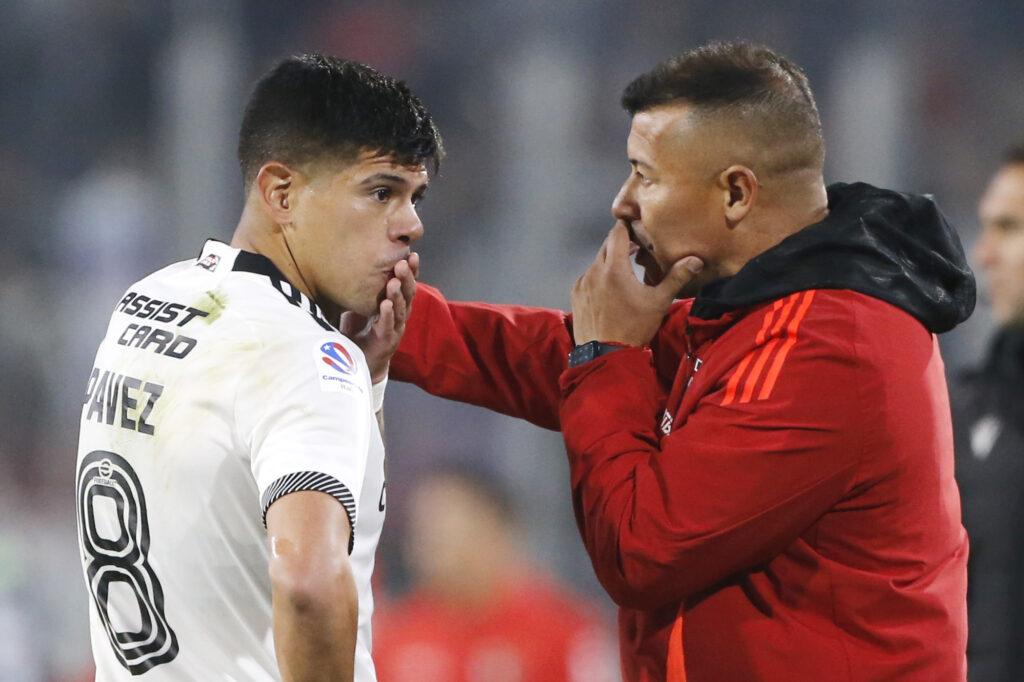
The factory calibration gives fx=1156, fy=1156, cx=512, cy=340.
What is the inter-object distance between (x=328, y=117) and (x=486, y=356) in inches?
29.4

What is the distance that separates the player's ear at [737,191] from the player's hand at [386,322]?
57 cm

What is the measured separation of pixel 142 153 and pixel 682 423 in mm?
4623

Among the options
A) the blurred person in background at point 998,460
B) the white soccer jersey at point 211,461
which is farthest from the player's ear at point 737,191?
the blurred person in background at point 998,460

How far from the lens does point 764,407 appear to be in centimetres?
184

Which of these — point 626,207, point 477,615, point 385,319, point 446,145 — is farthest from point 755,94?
point 446,145

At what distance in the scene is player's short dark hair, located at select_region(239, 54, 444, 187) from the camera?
1910mm

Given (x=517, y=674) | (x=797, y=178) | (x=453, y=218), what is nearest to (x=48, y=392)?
(x=453, y=218)

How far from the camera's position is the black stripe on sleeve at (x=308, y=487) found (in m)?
1.53

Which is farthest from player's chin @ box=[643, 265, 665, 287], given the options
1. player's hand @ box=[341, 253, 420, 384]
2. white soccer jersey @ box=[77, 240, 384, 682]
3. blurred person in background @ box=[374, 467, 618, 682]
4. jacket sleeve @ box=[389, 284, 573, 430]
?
blurred person in background @ box=[374, 467, 618, 682]

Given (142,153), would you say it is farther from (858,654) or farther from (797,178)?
(858,654)

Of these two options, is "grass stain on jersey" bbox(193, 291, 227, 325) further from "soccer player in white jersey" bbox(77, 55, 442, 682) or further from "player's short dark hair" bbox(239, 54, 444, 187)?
"player's short dark hair" bbox(239, 54, 444, 187)

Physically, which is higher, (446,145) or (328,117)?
(328,117)

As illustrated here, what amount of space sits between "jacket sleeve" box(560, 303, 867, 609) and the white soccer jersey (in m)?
0.41

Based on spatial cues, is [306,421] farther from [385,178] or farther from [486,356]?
[486,356]
